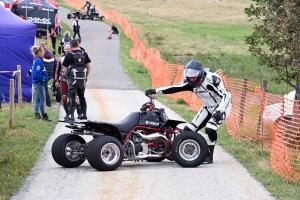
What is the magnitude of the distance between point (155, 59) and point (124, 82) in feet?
9.97

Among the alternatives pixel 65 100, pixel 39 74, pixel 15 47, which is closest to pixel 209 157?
pixel 65 100

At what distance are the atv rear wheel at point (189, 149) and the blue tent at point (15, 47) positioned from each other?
10813mm

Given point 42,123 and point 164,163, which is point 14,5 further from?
point 164,163

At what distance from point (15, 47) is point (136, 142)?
11.0 meters

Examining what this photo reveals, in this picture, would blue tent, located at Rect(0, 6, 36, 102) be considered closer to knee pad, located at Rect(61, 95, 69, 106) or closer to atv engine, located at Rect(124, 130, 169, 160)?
knee pad, located at Rect(61, 95, 69, 106)

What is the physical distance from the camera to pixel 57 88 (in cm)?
2084

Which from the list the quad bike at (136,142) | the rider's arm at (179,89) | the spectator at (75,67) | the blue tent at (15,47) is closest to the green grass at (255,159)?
the quad bike at (136,142)

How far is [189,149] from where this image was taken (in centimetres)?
1141

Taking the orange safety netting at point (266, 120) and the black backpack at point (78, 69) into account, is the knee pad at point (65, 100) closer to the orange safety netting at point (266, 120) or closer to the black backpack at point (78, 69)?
the black backpack at point (78, 69)

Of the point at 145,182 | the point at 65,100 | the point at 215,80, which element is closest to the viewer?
the point at 145,182

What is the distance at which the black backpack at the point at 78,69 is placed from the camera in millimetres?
15086

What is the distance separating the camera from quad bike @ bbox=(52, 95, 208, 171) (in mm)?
10907

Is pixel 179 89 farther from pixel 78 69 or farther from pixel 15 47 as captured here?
pixel 15 47

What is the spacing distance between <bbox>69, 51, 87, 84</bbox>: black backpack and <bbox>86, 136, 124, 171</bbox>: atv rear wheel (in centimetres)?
458
